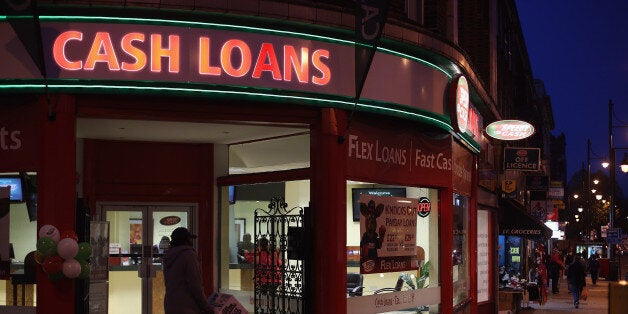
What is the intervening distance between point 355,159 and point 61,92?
407 centimetres

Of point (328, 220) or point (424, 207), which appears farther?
point (424, 207)

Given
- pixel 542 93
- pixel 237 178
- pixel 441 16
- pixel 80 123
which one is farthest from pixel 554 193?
pixel 80 123

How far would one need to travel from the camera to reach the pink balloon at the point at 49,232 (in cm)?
942

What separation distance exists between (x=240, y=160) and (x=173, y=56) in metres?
4.30

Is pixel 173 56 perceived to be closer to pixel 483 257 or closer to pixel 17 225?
pixel 17 225

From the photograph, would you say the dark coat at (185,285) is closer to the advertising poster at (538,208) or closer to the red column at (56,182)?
the red column at (56,182)

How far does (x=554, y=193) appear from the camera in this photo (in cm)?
4334

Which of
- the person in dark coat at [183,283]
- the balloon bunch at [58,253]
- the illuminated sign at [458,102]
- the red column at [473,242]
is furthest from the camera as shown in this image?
the red column at [473,242]

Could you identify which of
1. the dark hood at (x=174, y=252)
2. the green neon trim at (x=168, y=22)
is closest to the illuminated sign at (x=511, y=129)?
the green neon trim at (x=168, y=22)

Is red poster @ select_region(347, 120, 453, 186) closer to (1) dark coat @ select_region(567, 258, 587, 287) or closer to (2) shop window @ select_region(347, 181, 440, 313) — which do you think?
(2) shop window @ select_region(347, 181, 440, 313)

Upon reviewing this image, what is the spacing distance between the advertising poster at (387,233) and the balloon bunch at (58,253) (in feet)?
13.7

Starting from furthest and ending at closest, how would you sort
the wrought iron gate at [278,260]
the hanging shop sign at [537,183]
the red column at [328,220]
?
the hanging shop sign at [537,183], the wrought iron gate at [278,260], the red column at [328,220]

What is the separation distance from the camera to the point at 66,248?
9.44 m

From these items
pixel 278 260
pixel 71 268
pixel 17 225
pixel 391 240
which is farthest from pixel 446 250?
pixel 17 225
